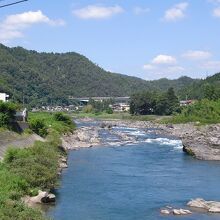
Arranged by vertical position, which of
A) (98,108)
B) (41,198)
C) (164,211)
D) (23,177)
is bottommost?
(164,211)

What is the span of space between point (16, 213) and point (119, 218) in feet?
22.0

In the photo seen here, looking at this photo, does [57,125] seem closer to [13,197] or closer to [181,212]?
[181,212]

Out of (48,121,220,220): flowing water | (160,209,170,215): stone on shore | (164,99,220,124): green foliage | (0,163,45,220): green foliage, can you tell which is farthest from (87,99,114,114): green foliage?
(160,209,170,215): stone on shore

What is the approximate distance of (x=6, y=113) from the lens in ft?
139

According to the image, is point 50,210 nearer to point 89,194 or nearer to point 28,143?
point 89,194

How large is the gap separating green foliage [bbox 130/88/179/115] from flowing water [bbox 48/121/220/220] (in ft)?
198

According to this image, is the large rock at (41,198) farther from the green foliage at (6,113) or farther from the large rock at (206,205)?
the green foliage at (6,113)

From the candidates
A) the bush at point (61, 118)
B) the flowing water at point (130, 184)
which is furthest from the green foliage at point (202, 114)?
the flowing water at point (130, 184)

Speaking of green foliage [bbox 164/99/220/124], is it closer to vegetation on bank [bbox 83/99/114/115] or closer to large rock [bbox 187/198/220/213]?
vegetation on bank [bbox 83/99/114/115]

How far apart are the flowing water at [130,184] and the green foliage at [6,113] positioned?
20.1ft

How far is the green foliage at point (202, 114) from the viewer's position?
8715 centimetres

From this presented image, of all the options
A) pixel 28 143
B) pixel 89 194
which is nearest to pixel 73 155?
pixel 28 143

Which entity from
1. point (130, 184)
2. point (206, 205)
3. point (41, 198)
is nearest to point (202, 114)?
point (130, 184)

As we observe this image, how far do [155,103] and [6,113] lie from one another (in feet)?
238
